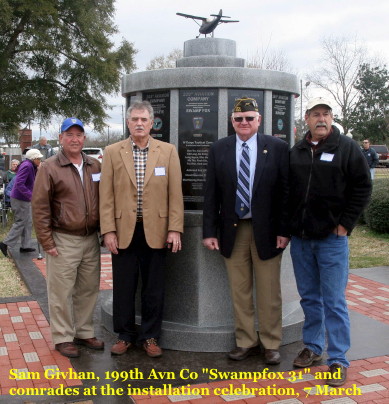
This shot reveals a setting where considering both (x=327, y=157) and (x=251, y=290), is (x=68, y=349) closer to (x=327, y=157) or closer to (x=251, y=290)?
(x=251, y=290)

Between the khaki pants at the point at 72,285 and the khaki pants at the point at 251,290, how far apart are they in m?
1.17

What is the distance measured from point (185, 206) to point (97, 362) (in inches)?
59.1

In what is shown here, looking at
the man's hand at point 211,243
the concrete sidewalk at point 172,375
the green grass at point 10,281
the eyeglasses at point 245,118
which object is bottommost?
the concrete sidewalk at point 172,375

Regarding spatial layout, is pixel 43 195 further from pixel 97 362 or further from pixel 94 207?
pixel 97 362

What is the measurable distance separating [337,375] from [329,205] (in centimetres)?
122

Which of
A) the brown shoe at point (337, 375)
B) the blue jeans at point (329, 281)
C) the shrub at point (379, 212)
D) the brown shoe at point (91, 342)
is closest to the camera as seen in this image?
the brown shoe at point (337, 375)

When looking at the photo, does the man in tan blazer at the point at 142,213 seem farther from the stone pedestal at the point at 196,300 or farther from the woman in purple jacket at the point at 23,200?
the woman in purple jacket at the point at 23,200

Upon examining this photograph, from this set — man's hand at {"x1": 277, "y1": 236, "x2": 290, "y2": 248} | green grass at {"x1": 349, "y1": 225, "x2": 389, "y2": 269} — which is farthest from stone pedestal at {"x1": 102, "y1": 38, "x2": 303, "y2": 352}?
green grass at {"x1": 349, "y1": 225, "x2": 389, "y2": 269}

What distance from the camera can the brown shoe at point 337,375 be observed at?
378 cm

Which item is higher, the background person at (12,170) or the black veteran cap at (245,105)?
the black veteran cap at (245,105)

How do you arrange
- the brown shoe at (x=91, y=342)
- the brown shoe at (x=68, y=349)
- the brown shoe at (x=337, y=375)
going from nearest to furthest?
the brown shoe at (x=337, y=375)
the brown shoe at (x=68, y=349)
the brown shoe at (x=91, y=342)

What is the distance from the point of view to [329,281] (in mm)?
3906

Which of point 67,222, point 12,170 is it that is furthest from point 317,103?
point 12,170

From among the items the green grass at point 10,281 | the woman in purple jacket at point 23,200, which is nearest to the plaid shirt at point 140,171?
the green grass at point 10,281
